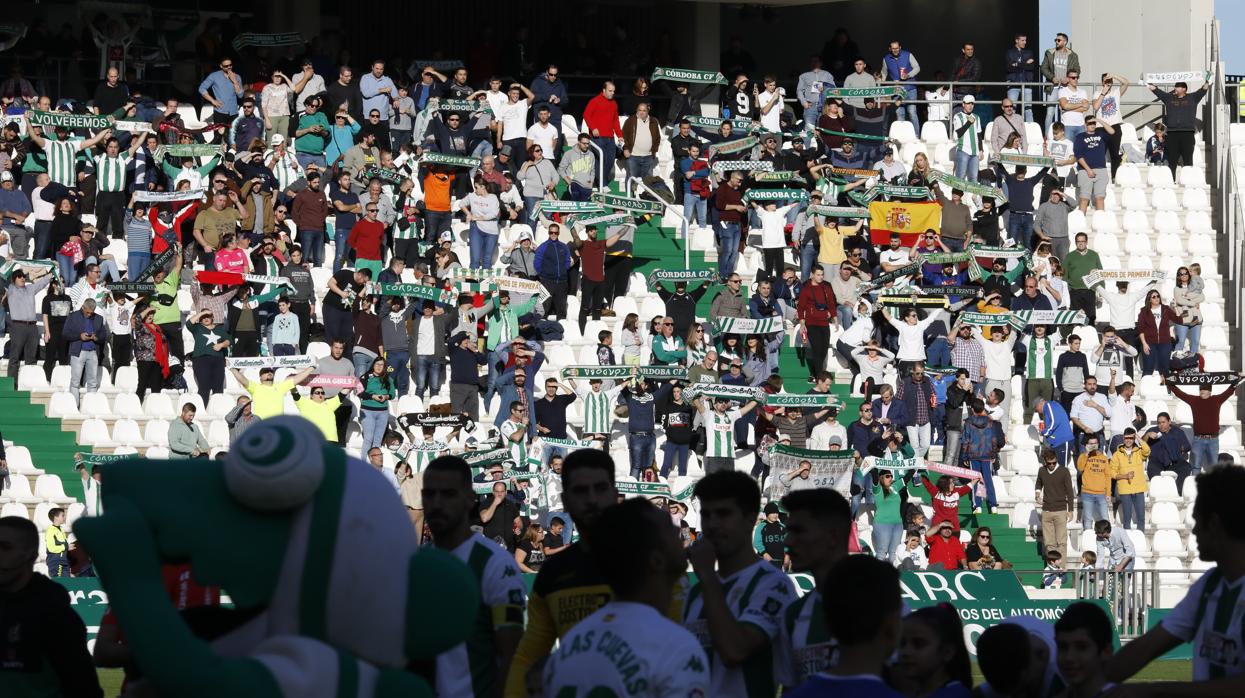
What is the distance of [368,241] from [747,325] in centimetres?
512

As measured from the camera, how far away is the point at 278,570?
4.07 meters

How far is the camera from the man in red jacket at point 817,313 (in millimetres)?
→ 24141

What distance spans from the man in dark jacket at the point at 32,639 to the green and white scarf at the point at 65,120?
65.0 feet

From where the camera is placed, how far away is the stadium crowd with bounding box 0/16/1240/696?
863 inches

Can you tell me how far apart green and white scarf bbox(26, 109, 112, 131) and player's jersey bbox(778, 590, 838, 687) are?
69.8ft

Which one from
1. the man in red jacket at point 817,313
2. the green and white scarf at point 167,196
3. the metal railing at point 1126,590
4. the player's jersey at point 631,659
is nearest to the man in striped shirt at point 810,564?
the player's jersey at point 631,659

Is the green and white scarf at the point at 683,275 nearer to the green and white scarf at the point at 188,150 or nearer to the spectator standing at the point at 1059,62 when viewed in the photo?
the green and white scarf at the point at 188,150

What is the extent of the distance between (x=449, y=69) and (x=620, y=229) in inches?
236

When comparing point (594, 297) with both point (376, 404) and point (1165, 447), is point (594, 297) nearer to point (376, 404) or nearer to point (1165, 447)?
point (376, 404)

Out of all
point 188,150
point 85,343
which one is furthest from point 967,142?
point 85,343

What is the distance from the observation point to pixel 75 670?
6.35 metres

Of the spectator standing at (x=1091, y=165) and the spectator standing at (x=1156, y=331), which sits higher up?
the spectator standing at (x=1091, y=165)

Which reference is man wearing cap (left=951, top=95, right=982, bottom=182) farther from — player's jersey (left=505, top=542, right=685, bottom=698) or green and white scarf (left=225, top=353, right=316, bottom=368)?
player's jersey (left=505, top=542, right=685, bottom=698)

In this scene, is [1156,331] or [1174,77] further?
[1174,77]
